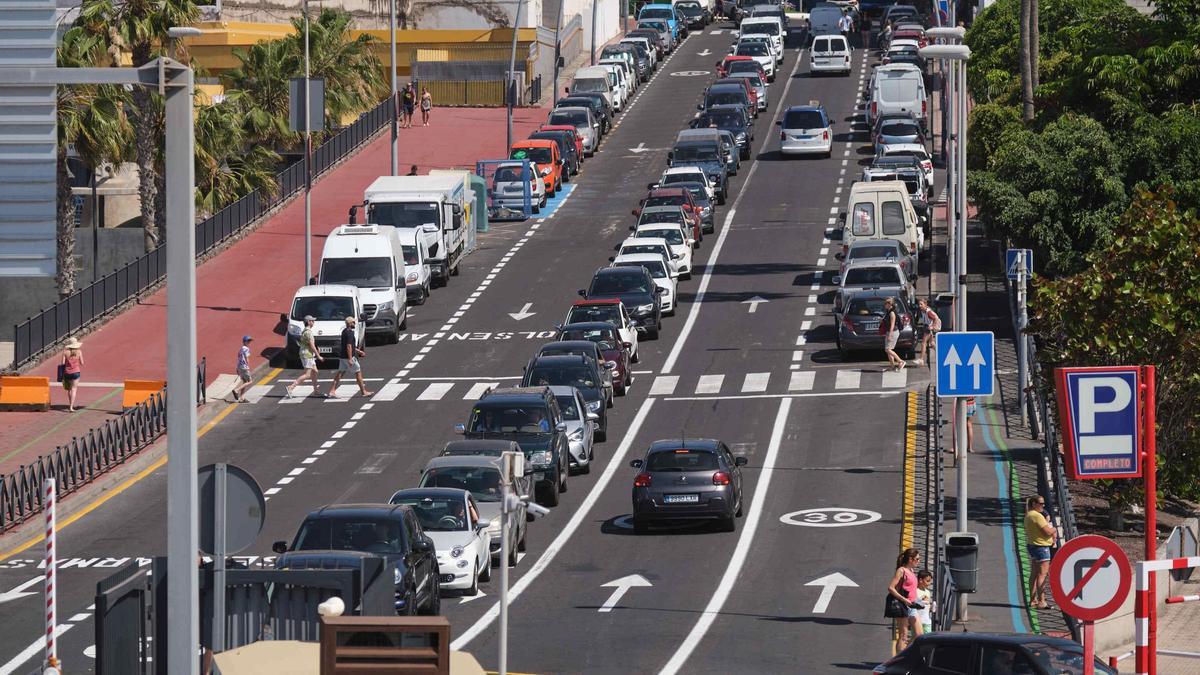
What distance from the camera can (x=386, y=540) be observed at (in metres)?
25.5

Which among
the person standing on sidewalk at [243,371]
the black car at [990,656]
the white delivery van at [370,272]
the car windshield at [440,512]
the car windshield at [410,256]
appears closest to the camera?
the black car at [990,656]

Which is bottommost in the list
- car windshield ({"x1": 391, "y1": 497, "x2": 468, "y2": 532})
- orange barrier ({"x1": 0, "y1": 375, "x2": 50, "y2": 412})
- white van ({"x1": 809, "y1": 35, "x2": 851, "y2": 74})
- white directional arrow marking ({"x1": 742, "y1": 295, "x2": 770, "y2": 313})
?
orange barrier ({"x1": 0, "y1": 375, "x2": 50, "y2": 412})

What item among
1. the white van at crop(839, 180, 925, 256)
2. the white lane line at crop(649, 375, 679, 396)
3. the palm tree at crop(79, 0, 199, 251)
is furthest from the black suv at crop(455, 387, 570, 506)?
the palm tree at crop(79, 0, 199, 251)

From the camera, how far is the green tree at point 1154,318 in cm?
3102

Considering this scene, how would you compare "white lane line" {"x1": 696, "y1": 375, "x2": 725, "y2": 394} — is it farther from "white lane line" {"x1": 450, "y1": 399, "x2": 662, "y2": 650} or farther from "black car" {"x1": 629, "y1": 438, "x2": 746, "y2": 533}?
"black car" {"x1": 629, "y1": 438, "x2": 746, "y2": 533}

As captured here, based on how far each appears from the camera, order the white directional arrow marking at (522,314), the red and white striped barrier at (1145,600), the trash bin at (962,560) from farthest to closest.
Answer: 1. the white directional arrow marking at (522,314)
2. the trash bin at (962,560)
3. the red and white striped barrier at (1145,600)

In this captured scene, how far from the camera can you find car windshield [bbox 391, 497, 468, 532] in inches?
1095

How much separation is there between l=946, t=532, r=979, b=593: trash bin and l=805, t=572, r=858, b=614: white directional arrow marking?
2941 millimetres

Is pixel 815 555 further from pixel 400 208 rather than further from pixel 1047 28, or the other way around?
pixel 1047 28

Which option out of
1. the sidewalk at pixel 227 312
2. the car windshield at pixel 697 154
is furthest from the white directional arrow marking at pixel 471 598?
the car windshield at pixel 697 154

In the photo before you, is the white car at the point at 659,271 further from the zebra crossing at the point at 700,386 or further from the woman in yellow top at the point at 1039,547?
the woman in yellow top at the point at 1039,547

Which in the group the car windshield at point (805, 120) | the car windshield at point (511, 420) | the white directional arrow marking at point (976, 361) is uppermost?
the car windshield at point (805, 120)

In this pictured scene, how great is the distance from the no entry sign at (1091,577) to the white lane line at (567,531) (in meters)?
10.6

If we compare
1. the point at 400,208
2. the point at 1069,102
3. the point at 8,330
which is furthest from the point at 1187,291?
the point at 8,330
